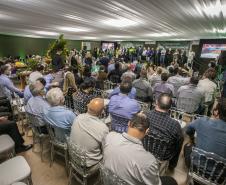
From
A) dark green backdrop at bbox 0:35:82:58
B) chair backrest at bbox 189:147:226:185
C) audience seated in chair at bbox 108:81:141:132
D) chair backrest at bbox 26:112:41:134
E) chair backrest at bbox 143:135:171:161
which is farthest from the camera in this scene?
dark green backdrop at bbox 0:35:82:58

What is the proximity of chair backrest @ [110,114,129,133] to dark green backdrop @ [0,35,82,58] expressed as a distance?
1458cm

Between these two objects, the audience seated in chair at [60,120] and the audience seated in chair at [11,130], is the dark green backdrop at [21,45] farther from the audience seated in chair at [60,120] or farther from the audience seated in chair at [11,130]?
the audience seated in chair at [60,120]

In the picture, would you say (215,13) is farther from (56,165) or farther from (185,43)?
(185,43)

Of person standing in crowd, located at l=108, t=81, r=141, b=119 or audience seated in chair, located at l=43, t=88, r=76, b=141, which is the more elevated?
person standing in crowd, located at l=108, t=81, r=141, b=119

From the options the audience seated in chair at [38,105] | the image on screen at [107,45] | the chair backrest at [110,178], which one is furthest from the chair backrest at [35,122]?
the image on screen at [107,45]

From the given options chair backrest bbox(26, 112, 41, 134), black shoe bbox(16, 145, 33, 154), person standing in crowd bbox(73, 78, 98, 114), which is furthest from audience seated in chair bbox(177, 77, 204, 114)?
black shoe bbox(16, 145, 33, 154)

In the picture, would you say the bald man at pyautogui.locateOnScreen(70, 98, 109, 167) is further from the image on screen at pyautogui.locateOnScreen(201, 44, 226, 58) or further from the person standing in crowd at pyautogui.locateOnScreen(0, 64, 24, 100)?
the image on screen at pyautogui.locateOnScreen(201, 44, 226, 58)

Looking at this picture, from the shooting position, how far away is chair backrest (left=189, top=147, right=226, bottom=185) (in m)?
1.62

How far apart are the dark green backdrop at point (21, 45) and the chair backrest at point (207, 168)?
51.6 ft

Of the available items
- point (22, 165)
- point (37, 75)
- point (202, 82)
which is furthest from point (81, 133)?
point (202, 82)

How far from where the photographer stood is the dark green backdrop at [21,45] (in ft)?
46.0

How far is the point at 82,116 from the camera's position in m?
1.95

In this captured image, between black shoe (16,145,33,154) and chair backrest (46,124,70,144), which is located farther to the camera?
black shoe (16,145,33,154)

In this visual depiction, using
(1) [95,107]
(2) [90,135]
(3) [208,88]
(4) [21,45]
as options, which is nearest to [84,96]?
(1) [95,107]
